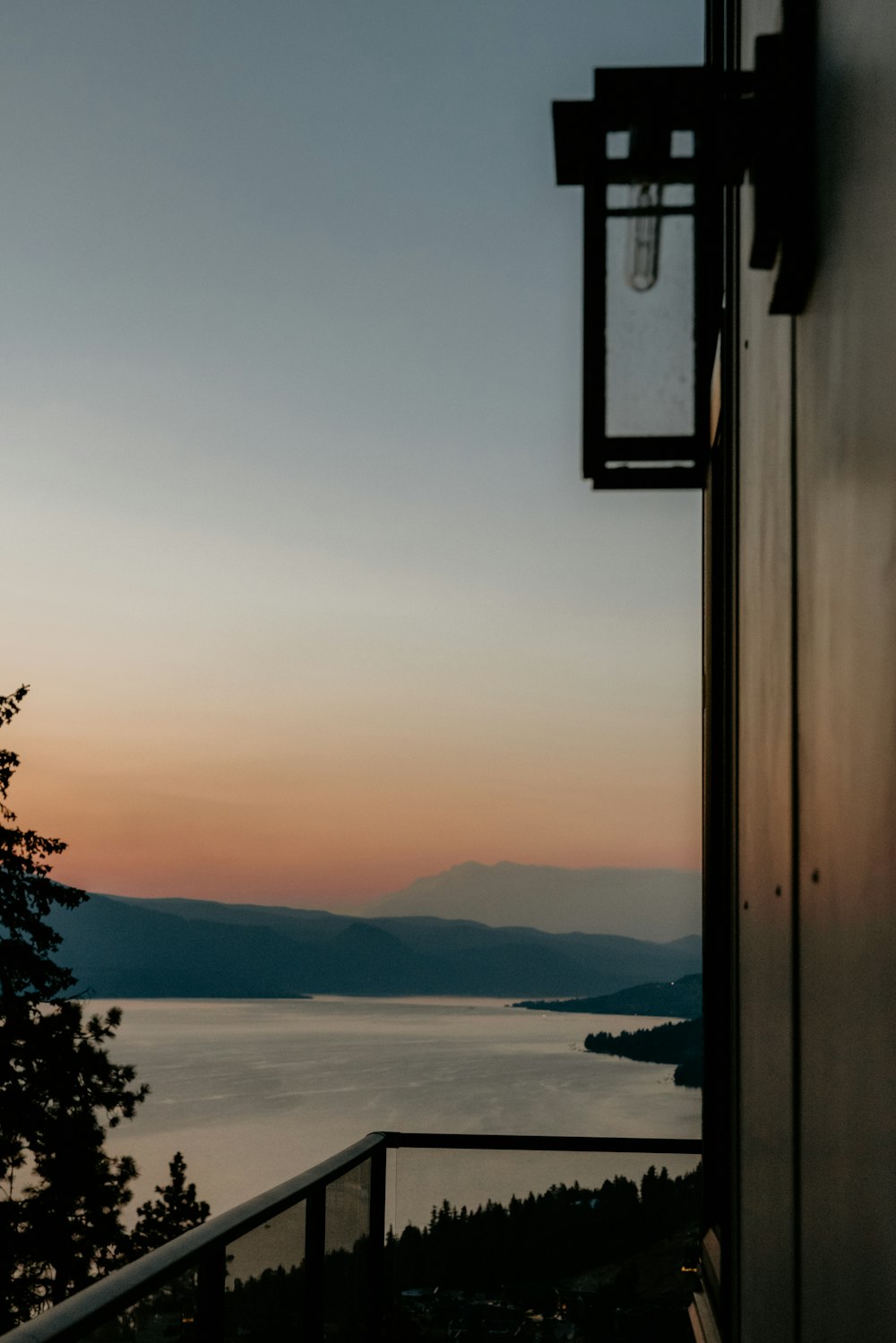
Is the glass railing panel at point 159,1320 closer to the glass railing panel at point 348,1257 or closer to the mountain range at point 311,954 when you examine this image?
the glass railing panel at point 348,1257

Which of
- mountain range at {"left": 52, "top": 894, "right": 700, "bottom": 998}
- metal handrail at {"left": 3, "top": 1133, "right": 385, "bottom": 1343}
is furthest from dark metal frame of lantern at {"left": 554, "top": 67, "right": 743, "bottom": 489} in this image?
mountain range at {"left": 52, "top": 894, "right": 700, "bottom": 998}

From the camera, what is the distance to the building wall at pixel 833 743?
1.04 meters

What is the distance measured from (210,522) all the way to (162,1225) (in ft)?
54.2

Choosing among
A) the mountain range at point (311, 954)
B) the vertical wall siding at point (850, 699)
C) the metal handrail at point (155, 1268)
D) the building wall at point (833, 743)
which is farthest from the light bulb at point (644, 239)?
the mountain range at point (311, 954)

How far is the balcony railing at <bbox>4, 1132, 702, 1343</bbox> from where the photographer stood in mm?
1828

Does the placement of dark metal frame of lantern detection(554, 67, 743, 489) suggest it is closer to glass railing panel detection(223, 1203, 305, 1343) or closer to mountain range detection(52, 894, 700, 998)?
glass railing panel detection(223, 1203, 305, 1343)

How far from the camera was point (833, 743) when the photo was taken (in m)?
1.33

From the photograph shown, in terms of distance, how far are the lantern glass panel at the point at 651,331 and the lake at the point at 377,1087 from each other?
209cm

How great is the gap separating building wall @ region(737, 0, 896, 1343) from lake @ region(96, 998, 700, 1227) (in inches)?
77.4

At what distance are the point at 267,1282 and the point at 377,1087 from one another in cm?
9231

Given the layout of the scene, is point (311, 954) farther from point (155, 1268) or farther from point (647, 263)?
point (155, 1268)

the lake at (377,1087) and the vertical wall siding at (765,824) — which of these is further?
the lake at (377,1087)

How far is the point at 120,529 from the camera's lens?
21.9 metres

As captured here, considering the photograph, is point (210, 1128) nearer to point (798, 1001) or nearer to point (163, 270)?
point (163, 270)
